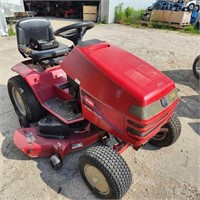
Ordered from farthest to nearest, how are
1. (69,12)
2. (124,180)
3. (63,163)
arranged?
(69,12)
(63,163)
(124,180)

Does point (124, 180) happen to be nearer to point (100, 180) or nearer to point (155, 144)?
point (100, 180)

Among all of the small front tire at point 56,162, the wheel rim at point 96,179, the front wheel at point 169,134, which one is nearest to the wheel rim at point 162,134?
the front wheel at point 169,134

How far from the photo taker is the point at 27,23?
2.70 meters

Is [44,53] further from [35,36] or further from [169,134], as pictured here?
[169,134]

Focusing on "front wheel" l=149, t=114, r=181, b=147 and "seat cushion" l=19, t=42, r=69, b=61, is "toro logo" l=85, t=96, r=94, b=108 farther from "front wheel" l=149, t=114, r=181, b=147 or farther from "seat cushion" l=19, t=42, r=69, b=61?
"seat cushion" l=19, t=42, r=69, b=61

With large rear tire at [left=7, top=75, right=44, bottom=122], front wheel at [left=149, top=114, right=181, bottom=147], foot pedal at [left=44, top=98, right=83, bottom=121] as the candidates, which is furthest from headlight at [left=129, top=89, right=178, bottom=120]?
large rear tire at [left=7, top=75, right=44, bottom=122]

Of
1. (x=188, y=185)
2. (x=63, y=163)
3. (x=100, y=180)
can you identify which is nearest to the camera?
(x=100, y=180)

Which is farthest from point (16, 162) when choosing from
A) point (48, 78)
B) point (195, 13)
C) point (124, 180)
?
point (195, 13)

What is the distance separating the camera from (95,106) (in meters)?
1.67

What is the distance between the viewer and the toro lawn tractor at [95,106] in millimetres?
1502

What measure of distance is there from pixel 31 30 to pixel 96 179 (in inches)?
79.6

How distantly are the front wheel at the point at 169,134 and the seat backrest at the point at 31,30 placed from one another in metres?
1.90

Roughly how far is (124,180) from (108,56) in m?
0.96

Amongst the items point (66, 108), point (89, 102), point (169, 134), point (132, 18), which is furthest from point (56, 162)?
point (132, 18)
